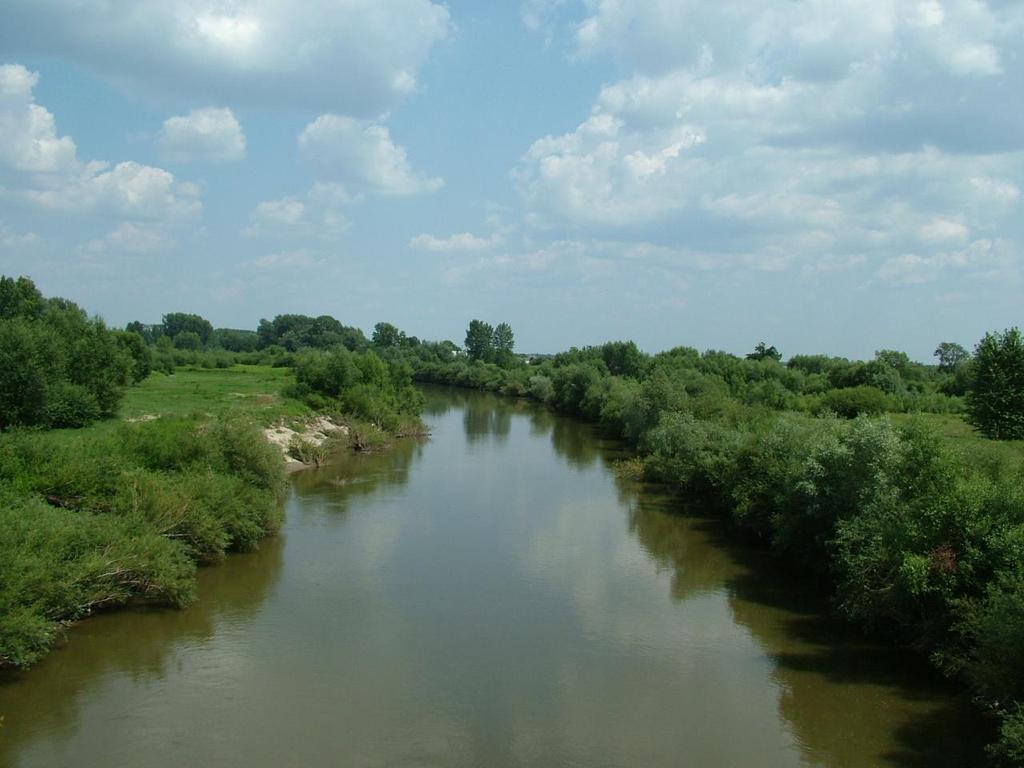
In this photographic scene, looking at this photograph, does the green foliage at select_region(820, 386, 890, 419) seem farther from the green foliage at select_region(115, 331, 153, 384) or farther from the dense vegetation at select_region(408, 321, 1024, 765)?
the green foliage at select_region(115, 331, 153, 384)

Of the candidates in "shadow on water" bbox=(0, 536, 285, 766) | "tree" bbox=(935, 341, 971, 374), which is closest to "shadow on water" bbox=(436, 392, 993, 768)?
"shadow on water" bbox=(0, 536, 285, 766)

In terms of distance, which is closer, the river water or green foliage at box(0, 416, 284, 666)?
the river water

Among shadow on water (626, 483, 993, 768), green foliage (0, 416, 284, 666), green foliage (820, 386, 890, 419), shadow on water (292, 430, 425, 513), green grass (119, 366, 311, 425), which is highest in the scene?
green foliage (820, 386, 890, 419)

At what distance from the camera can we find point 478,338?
441 ft

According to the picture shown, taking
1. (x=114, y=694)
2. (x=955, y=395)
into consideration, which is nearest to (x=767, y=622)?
(x=114, y=694)

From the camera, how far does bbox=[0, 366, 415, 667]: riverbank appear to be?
15.1m

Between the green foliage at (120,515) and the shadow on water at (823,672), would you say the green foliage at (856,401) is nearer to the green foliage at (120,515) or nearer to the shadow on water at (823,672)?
the shadow on water at (823,672)

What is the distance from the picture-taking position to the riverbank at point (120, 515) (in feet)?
49.7

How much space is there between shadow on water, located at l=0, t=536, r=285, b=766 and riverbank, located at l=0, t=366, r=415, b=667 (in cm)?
40

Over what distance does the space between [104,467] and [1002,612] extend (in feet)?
67.7

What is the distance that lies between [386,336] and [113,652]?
427ft

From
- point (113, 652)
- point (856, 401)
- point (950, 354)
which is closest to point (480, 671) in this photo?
point (113, 652)

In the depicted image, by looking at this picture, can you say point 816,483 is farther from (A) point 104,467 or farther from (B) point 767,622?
(A) point 104,467

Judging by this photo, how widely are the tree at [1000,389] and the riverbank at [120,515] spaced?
30.3 metres
